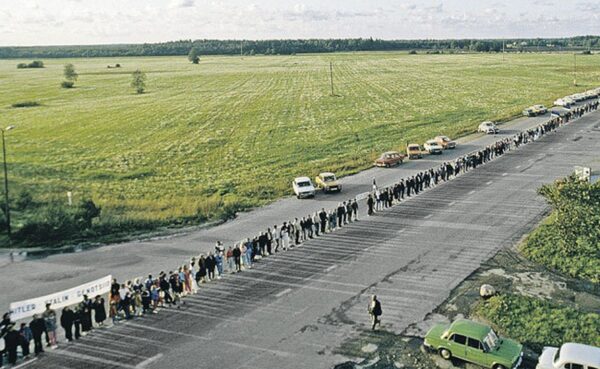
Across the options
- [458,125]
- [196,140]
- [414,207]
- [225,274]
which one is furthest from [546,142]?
[225,274]

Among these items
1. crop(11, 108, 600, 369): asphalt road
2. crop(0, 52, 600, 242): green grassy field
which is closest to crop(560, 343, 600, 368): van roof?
crop(11, 108, 600, 369): asphalt road

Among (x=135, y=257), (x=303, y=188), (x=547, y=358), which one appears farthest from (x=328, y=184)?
(x=547, y=358)

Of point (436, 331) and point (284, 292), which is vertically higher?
point (436, 331)

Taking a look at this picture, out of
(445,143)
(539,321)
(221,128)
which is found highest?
(221,128)

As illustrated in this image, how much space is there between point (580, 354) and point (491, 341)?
2483 millimetres

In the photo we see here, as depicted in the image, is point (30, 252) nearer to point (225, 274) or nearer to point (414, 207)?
point (225, 274)

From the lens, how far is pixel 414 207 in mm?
37188

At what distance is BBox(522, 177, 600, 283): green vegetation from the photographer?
1066 inches

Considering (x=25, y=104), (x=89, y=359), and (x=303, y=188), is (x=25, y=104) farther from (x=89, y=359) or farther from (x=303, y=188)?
(x=89, y=359)

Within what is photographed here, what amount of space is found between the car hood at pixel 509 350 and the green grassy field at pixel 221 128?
20729mm

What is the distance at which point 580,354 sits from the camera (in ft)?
55.6

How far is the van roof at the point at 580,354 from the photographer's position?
1664 centimetres

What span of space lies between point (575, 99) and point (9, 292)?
295ft

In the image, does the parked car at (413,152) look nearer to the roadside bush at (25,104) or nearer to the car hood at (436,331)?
the car hood at (436,331)
